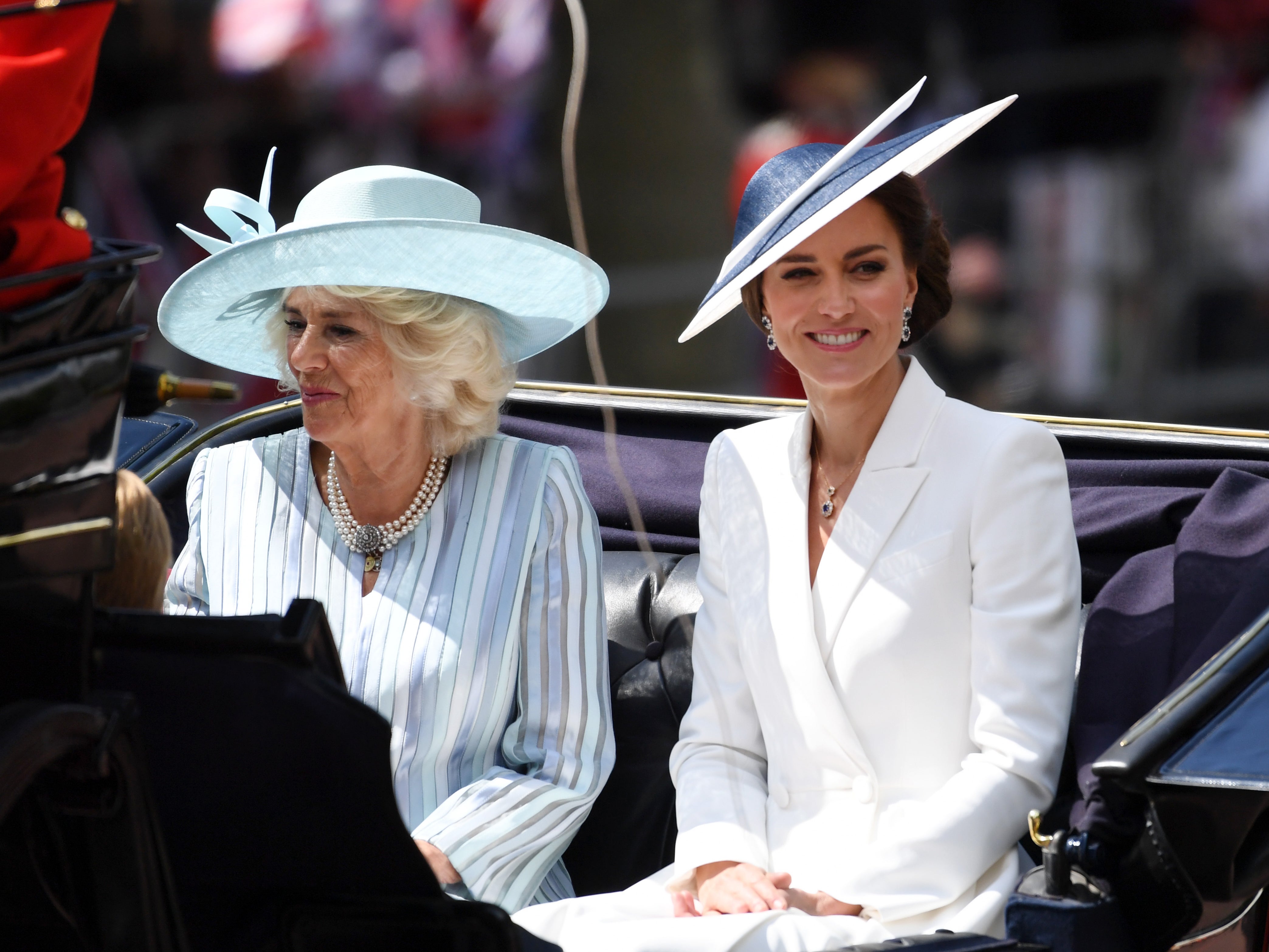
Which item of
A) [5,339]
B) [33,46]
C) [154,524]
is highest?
[33,46]

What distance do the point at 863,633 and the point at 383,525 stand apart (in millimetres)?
762

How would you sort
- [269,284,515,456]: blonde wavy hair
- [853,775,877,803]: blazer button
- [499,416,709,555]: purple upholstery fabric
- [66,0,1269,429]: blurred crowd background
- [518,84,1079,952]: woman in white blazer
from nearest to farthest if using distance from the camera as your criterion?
[518,84,1079,952]: woman in white blazer < [853,775,877,803]: blazer button < [269,284,515,456]: blonde wavy hair < [499,416,709,555]: purple upholstery fabric < [66,0,1269,429]: blurred crowd background

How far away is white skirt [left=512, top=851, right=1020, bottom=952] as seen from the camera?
1.73 metres

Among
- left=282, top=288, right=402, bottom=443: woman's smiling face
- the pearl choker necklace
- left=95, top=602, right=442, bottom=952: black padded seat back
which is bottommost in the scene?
left=95, top=602, right=442, bottom=952: black padded seat back

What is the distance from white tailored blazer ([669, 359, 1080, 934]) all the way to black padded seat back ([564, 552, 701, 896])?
10.5 inches

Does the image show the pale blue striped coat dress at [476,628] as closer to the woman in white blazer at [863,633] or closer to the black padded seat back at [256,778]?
the woman in white blazer at [863,633]

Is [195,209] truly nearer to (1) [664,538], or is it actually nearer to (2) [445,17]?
(2) [445,17]

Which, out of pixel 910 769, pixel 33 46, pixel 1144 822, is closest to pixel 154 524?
pixel 33 46

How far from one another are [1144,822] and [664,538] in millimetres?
1125

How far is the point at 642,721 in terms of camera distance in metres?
2.45

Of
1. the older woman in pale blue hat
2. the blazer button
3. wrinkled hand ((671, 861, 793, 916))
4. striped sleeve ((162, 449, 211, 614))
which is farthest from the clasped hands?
striped sleeve ((162, 449, 211, 614))

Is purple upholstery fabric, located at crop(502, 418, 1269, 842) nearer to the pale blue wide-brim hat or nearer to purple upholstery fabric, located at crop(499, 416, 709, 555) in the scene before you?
purple upholstery fabric, located at crop(499, 416, 709, 555)

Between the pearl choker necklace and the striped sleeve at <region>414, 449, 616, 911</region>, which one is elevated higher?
the pearl choker necklace

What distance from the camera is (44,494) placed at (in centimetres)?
130
